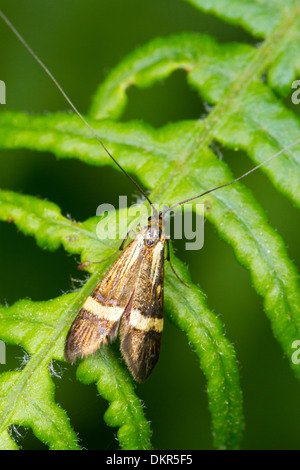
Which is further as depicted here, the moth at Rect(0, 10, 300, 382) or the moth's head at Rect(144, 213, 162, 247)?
the moth's head at Rect(144, 213, 162, 247)

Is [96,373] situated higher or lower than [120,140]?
lower

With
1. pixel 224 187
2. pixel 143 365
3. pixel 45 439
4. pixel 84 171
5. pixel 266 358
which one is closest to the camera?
pixel 45 439

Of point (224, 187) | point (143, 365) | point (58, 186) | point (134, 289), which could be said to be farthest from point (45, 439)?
point (58, 186)

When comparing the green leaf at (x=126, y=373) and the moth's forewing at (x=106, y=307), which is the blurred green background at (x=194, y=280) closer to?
the moth's forewing at (x=106, y=307)

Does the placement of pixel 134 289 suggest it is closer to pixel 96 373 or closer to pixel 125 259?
pixel 125 259

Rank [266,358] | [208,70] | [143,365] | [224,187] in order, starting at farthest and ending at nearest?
[266,358] → [208,70] → [224,187] → [143,365]

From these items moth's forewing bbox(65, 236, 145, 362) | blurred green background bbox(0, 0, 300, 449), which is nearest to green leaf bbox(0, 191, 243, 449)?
moth's forewing bbox(65, 236, 145, 362)

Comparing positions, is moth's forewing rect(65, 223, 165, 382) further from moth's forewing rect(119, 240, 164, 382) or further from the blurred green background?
the blurred green background
